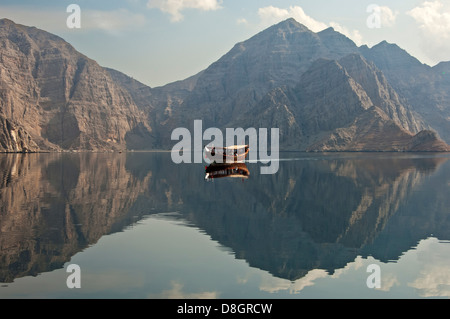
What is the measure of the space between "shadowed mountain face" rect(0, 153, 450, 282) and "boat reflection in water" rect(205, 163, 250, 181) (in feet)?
54.6

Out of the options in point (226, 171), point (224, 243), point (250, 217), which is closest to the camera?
point (224, 243)

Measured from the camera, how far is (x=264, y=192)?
6756cm

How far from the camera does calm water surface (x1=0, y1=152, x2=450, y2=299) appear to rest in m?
25.2

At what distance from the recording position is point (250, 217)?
4769 centimetres

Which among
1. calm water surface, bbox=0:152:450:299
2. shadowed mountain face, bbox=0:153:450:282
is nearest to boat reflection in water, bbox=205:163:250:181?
shadowed mountain face, bbox=0:153:450:282

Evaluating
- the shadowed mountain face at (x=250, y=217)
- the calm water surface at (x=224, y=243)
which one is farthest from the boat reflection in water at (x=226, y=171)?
the calm water surface at (x=224, y=243)

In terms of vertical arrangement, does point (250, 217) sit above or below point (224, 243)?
above

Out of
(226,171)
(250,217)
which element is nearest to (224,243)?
(250,217)

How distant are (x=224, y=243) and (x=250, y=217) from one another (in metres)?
12.2

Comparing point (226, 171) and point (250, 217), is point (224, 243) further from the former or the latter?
point (226, 171)
